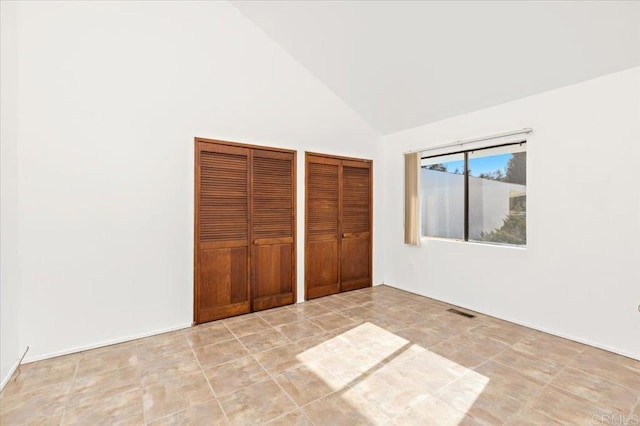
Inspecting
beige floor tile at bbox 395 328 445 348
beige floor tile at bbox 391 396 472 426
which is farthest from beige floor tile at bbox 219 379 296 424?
beige floor tile at bbox 395 328 445 348

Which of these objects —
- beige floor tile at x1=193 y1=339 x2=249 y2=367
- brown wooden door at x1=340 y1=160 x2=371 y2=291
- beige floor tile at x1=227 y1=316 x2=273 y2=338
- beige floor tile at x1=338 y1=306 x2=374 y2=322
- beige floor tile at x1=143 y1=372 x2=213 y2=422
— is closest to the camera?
beige floor tile at x1=143 y1=372 x2=213 y2=422

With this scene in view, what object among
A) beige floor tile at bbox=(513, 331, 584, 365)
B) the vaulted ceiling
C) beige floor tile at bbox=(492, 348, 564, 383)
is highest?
the vaulted ceiling

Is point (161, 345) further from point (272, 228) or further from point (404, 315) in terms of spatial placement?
point (404, 315)

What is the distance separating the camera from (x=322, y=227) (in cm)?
438

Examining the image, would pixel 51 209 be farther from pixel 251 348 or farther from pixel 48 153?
pixel 251 348

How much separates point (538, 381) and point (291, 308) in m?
2.62

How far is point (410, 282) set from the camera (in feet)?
15.2

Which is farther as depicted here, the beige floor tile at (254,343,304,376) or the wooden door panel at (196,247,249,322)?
the wooden door panel at (196,247,249,322)

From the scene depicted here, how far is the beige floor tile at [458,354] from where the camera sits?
2.50m

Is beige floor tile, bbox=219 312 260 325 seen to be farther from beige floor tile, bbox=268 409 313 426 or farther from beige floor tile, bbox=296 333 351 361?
beige floor tile, bbox=268 409 313 426

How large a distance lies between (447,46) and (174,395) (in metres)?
3.96

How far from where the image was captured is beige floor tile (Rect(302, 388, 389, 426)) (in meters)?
1.82

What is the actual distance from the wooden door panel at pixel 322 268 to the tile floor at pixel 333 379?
3.29ft

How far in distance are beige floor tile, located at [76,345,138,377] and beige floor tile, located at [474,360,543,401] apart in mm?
2884
